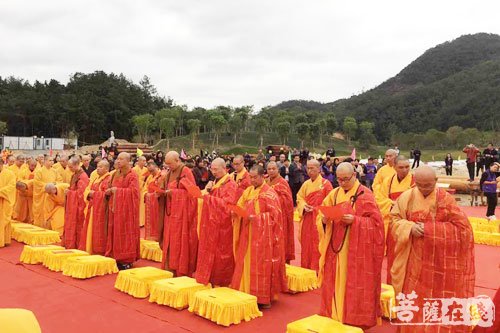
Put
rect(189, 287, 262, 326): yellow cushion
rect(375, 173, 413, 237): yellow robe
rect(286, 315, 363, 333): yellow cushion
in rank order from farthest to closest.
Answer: rect(375, 173, 413, 237): yellow robe → rect(189, 287, 262, 326): yellow cushion → rect(286, 315, 363, 333): yellow cushion

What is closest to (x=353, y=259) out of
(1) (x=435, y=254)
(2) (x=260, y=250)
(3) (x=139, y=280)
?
(1) (x=435, y=254)

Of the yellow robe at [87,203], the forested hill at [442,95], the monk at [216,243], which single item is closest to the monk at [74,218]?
the yellow robe at [87,203]

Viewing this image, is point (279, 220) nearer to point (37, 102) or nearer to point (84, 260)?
point (84, 260)

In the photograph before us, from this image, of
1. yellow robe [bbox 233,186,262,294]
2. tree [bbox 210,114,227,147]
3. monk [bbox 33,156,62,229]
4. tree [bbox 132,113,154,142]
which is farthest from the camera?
tree [bbox 132,113,154,142]

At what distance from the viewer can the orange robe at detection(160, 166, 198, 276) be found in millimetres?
7137

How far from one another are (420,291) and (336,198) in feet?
4.97

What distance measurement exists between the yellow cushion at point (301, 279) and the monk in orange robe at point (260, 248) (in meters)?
0.45

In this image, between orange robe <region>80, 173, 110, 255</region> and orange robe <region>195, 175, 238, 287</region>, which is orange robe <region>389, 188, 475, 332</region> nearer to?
orange robe <region>195, 175, 238, 287</region>

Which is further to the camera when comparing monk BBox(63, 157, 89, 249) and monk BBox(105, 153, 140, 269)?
monk BBox(63, 157, 89, 249)

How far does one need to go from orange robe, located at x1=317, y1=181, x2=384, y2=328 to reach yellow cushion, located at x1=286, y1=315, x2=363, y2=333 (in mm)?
360

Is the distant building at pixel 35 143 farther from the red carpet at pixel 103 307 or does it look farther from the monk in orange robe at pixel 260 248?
the monk in orange robe at pixel 260 248

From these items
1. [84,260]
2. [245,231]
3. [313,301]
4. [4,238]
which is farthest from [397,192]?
[4,238]

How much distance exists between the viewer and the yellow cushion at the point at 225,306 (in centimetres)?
545

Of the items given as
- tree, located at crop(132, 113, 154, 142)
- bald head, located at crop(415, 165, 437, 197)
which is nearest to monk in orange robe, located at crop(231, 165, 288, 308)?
bald head, located at crop(415, 165, 437, 197)
